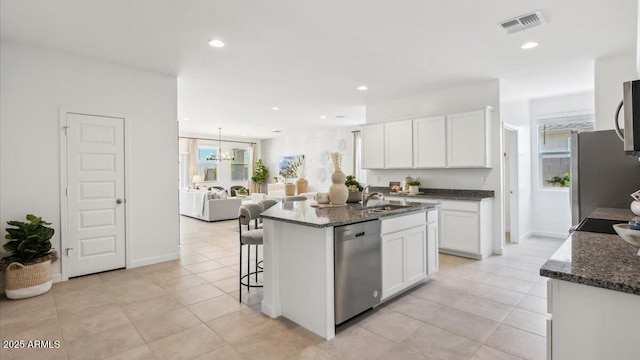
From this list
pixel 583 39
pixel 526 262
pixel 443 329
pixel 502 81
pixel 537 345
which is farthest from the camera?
pixel 502 81

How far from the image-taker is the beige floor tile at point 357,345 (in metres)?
2.15

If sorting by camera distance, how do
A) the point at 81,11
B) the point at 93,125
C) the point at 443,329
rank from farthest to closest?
the point at 93,125 → the point at 81,11 → the point at 443,329

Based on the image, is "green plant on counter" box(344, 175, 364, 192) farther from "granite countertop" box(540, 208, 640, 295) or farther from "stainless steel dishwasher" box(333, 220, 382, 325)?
"granite countertop" box(540, 208, 640, 295)

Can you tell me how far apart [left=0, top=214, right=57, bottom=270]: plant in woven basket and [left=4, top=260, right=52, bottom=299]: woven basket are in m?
0.07

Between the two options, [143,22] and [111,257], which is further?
[111,257]

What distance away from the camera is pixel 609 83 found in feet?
12.8

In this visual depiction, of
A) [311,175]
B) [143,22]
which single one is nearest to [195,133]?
[311,175]

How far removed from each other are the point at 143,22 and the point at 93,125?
1.65 m

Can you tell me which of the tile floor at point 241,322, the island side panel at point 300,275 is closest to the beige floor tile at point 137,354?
the tile floor at point 241,322

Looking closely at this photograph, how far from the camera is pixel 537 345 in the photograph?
224 centimetres

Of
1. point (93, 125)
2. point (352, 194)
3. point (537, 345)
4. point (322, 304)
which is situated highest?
point (93, 125)

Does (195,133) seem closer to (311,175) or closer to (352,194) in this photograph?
(311,175)

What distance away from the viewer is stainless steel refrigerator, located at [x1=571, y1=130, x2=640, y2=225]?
9.50 ft

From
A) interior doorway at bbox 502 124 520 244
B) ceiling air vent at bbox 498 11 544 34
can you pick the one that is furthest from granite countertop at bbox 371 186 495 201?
ceiling air vent at bbox 498 11 544 34
